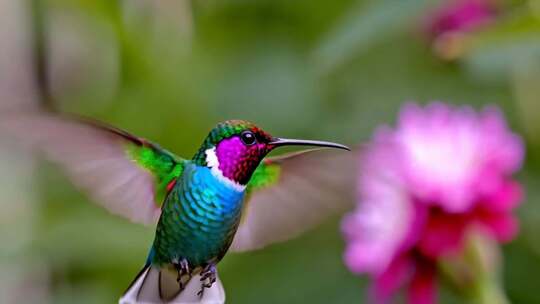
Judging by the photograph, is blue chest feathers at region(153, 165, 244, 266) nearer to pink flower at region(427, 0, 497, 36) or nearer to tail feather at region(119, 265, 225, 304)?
tail feather at region(119, 265, 225, 304)

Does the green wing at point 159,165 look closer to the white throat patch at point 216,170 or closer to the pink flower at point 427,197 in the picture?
the white throat patch at point 216,170

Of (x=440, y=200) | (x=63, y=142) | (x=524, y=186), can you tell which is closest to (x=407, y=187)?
(x=440, y=200)

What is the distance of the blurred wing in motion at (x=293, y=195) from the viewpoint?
575 mm

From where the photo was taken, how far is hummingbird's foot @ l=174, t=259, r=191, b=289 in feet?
1.87

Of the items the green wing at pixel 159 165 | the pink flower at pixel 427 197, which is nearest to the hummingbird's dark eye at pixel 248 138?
the green wing at pixel 159 165

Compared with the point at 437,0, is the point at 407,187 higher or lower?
lower

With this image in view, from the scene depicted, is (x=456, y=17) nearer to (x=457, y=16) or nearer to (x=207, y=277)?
(x=457, y=16)

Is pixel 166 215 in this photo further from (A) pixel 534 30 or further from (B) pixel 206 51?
(B) pixel 206 51

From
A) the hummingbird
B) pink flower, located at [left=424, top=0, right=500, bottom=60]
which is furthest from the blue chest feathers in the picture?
pink flower, located at [left=424, top=0, right=500, bottom=60]

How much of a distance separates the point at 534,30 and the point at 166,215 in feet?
1.63

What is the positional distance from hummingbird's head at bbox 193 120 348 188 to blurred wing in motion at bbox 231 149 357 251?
62 mm

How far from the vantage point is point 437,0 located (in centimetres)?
114

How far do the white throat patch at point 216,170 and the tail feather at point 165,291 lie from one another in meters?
0.06

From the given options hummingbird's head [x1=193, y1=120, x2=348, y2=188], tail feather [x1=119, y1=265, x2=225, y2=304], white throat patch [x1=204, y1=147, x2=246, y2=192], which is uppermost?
hummingbird's head [x1=193, y1=120, x2=348, y2=188]
